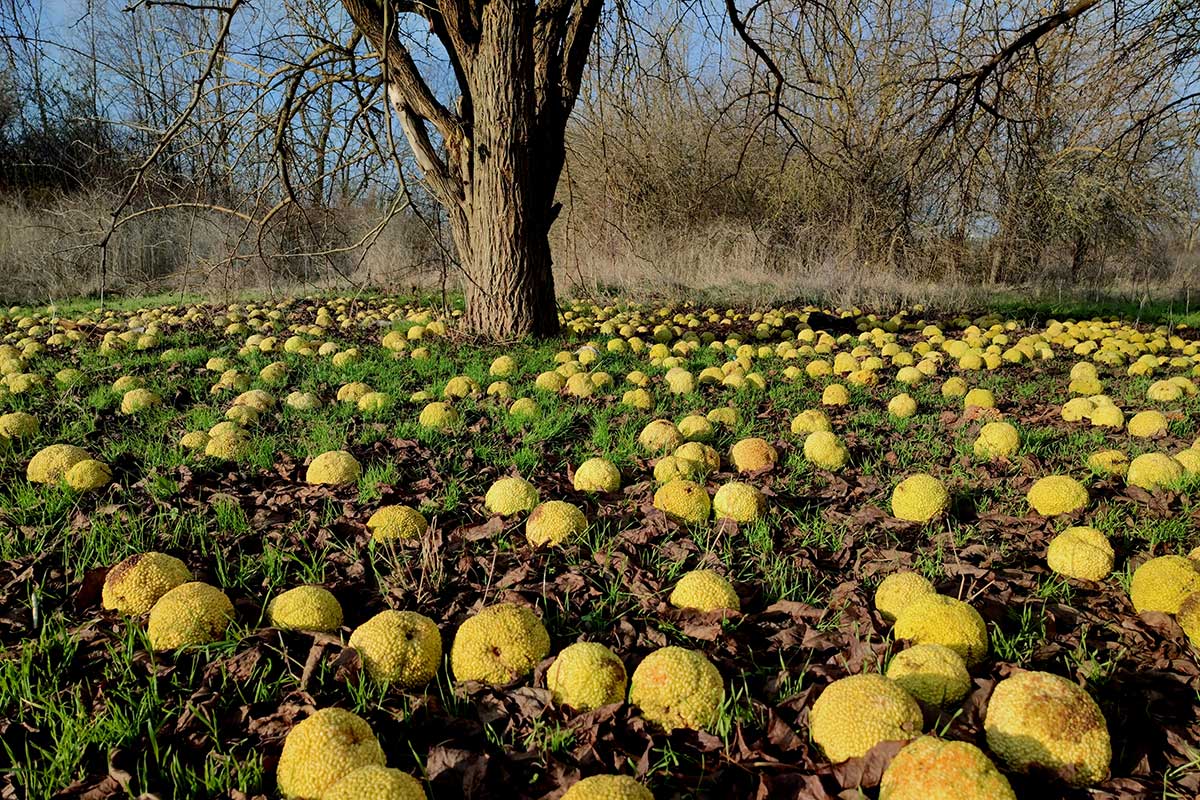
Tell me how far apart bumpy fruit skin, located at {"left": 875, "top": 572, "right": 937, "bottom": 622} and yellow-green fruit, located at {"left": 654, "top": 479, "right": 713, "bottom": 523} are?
818mm

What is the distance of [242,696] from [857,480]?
9.08 feet

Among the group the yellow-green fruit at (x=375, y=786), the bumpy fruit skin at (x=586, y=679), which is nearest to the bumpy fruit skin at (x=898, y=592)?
the bumpy fruit skin at (x=586, y=679)

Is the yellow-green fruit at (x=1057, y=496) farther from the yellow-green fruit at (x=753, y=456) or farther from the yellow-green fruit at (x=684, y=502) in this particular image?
the yellow-green fruit at (x=684, y=502)

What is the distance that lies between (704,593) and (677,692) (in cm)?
52

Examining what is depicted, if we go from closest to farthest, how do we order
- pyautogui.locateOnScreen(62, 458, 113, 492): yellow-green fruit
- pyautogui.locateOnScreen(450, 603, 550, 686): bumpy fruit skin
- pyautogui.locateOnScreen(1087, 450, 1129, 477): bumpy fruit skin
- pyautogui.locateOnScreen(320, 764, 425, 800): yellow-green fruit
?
1. pyautogui.locateOnScreen(320, 764, 425, 800): yellow-green fruit
2. pyautogui.locateOnScreen(450, 603, 550, 686): bumpy fruit skin
3. pyautogui.locateOnScreen(62, 458, 113, 492): yellow-green fruit
4. pyautogui.locateOnScreen(1087, 450, 1129, 477): bumpy fruit skin

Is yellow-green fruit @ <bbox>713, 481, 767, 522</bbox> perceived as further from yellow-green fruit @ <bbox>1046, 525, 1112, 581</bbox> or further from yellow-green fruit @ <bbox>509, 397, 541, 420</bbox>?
yellow-green fruit @ <bbox>509, 397, 541, 420</bbox>

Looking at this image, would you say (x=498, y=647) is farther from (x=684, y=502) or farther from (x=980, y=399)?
(x=980, y=399)

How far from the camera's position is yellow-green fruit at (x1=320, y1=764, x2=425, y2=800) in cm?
132

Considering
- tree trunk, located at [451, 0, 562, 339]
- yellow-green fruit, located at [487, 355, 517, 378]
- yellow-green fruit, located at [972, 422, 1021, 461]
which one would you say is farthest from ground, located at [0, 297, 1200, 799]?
tree trunk, located at [451, 0, 562, 339]

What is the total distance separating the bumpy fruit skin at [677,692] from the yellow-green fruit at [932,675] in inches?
18.5

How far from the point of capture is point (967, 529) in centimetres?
288

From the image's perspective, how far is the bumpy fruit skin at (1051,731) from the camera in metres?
1.54

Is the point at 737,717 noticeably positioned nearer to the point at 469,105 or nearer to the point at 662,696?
the point at 662,696

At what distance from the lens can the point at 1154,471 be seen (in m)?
3.27
